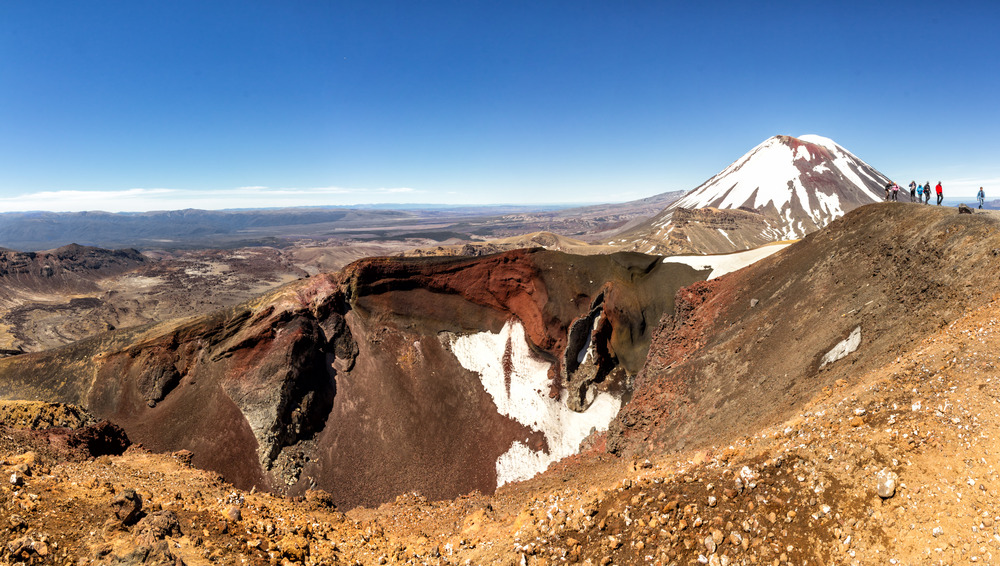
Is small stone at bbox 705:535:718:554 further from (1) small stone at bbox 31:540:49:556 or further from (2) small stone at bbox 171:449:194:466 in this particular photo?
(2) small stone at bbox 171:449:194:466

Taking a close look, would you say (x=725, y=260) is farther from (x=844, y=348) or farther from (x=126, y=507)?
(x=126, y=507)

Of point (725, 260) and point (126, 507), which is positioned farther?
point (725, 260)

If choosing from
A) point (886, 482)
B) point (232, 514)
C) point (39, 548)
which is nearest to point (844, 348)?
point (886, 482)

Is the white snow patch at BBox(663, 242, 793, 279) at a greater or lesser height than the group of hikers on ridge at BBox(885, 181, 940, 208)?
lesser

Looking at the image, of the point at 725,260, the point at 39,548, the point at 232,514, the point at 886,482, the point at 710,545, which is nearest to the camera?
the point at 886,482

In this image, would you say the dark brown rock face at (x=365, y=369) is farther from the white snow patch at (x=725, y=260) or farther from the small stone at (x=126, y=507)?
the small stone at (x=126, y=507)

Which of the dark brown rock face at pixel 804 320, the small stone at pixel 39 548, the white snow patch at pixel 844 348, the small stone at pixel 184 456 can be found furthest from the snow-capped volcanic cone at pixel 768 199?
the small stone at pixel 39 548

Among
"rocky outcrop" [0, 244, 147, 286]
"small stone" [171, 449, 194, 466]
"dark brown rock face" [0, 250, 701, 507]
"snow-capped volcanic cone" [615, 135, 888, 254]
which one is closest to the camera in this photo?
"small stone" [171, 449, 194, 466]

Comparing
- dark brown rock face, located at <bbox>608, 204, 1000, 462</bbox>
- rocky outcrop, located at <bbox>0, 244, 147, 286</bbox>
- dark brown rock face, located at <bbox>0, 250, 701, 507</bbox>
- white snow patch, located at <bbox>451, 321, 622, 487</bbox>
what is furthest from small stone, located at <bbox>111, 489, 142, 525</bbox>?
rocky outcrop, located at <bbox>0, 244, 147, 286</bbox>
